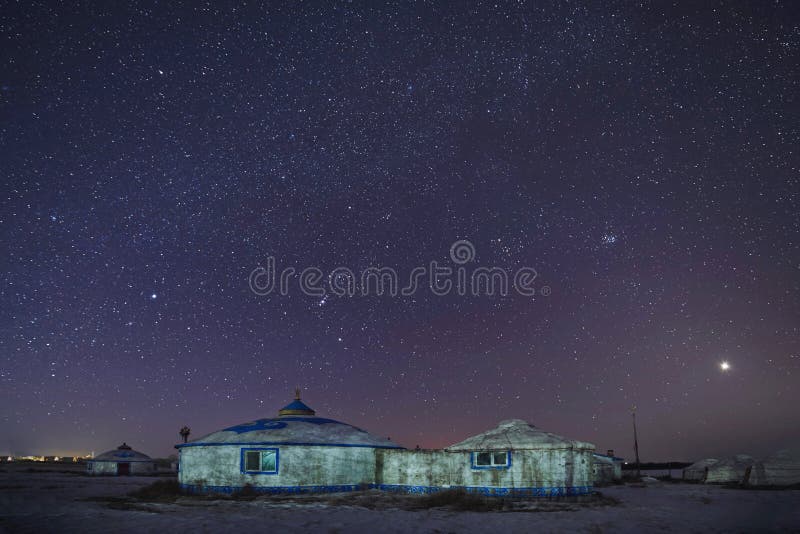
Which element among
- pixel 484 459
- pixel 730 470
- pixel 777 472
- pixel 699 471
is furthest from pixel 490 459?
pixel 699 471

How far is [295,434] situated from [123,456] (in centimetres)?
4076

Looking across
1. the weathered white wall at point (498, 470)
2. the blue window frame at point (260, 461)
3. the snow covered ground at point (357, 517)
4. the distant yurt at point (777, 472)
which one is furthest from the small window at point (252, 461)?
the distant yurt at point (777, 472)

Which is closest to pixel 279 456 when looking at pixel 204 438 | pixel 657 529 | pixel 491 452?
pixel 204 438

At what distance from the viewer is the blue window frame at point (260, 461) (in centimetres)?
2652

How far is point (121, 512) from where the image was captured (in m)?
19.3

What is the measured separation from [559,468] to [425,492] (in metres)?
6.19

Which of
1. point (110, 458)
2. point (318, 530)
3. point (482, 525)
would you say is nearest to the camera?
point (318, 530)

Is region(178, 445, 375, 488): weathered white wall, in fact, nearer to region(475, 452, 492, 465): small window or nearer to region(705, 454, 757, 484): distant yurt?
region(475, 452, 492, 465): small window

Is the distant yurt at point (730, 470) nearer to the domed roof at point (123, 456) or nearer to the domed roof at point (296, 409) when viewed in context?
the domed roof at point (296, 409)

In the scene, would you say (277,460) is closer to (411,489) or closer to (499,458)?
(411,489)

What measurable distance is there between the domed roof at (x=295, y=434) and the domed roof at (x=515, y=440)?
537 cm

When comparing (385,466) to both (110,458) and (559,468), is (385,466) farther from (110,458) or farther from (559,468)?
(110,458)

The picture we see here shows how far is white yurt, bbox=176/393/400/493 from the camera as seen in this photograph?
1043 inches

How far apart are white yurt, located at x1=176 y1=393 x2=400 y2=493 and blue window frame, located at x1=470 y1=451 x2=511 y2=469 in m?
5.85
